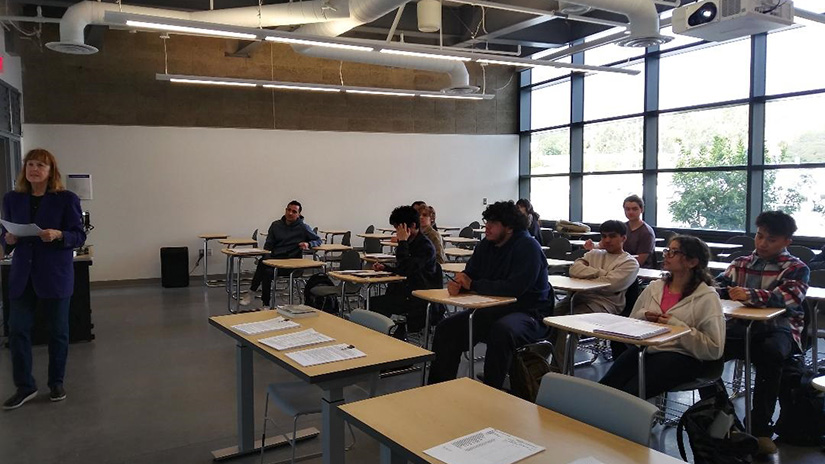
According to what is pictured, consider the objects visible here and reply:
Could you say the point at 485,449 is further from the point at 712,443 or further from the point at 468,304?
the point at 468,304

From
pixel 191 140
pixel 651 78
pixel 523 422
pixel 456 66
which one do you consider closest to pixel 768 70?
pixel 651 78

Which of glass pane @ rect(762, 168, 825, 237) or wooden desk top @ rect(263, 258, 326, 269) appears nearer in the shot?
wooden desk top @ rect(263, 258, 326, 269)

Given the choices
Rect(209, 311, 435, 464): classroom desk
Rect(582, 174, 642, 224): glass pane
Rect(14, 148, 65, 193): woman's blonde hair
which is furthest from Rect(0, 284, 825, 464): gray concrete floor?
Rect(582, 174, 642, 224): glass pane

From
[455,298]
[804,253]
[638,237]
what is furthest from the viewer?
[638,237]

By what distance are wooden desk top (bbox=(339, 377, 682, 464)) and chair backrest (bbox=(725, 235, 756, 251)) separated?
6499 millimetres

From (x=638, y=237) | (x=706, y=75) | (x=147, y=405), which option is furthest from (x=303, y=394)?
(x=706, y=75)

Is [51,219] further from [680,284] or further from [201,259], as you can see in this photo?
[201,259]

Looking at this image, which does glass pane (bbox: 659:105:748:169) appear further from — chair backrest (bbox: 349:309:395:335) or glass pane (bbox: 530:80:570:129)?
chair backrest (bbox: 349:309:395:335)

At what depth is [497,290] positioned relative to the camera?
13.0ft

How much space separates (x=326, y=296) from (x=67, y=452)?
2.80 meters

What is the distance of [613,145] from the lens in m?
10.6

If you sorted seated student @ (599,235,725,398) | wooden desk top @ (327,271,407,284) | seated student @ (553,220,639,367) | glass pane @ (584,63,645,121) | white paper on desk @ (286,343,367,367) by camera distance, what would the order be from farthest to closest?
glass pane @ (584,63,645,121) < wooden desk top @ (327,271,407,284) < seated student @ (553,220,639,367) < seated student @ (599,235,725,398) < white paper on desk @ (286,343,367,367)

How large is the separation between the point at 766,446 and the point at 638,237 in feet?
9.56

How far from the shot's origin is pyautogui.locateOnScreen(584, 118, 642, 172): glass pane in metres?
10.1
